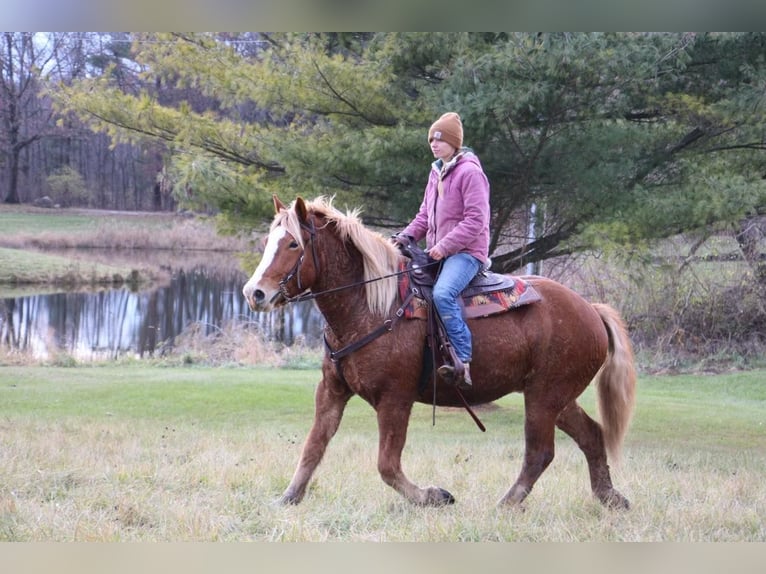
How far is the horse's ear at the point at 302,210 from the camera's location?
14.3 feet

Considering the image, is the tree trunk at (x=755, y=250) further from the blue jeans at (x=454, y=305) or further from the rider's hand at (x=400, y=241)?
the blue jeans at (x=454, y=305)

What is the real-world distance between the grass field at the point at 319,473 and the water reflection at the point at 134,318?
3.67m

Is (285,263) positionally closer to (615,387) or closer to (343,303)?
(343,303)

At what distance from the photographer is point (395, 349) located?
179 inches

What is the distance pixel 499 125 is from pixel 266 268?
413cm

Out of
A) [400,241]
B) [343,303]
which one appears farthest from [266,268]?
[400,241]

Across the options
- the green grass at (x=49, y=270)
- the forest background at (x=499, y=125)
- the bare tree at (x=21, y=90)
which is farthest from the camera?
the green grass at (x=49, y=270)

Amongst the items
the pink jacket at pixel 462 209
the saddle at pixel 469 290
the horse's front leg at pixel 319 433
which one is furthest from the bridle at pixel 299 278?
the horse's front leg at pixel 319 433

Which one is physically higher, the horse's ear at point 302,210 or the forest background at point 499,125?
the forest background at point 499,125

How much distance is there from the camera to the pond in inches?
541

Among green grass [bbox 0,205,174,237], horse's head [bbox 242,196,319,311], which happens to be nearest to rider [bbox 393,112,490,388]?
horse's head [bbox 242,196,319,311]

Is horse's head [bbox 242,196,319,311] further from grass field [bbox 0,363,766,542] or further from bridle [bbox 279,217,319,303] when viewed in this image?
grass field [bbox 0,363,766,542]

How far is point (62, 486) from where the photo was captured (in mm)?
4988
